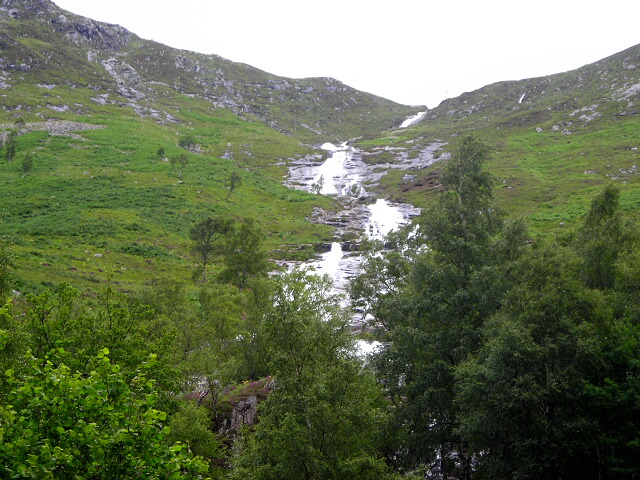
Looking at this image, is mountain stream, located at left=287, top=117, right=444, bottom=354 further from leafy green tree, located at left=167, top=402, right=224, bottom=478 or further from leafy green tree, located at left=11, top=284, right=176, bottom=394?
leafy green tree, located at left=11, top=284, right=176, bottom=394

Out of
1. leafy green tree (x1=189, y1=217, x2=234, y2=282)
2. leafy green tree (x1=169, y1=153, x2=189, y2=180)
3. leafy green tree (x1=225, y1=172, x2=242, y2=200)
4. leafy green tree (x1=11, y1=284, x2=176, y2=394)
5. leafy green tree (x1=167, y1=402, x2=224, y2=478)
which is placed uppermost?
leafy green tree (x1=169, y1=153, x2=189, y2=180)

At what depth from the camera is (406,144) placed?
19700 centimetres

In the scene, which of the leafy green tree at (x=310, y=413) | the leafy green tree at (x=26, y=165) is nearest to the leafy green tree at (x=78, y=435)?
the leafy green tree at (x=310, y=413)

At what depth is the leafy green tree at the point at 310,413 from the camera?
16.7 m

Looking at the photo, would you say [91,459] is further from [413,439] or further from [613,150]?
[613,150]

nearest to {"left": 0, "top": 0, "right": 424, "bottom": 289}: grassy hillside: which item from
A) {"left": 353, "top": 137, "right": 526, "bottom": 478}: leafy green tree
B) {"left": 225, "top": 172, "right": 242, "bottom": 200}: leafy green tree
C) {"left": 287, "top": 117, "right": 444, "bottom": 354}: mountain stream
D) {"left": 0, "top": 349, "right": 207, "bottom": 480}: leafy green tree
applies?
{"left": 225, "top": 172, "right": 242, "bottom": 200}: leafy green tree

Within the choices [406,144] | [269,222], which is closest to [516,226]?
[269,222]

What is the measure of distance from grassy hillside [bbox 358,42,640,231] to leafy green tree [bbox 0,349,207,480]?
256 ft

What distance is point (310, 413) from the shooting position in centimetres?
1688

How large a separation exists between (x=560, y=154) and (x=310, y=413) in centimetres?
14836

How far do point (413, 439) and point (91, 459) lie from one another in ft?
62.7

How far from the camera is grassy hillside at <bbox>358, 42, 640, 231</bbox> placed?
3784 inches

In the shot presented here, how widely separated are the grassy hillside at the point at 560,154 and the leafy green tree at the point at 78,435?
7801 centimetres

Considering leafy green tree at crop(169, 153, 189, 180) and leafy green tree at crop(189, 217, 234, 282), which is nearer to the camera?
leafy green tree at crop(189, 217, 234, 282)
